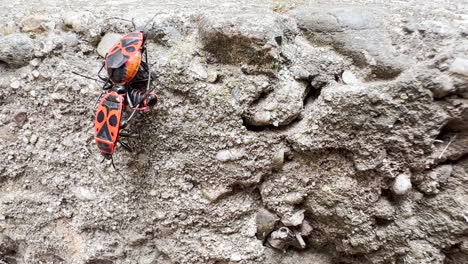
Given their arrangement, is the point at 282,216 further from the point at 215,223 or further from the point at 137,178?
the point at 137,178

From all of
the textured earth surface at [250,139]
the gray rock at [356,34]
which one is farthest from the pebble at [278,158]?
the gray rock at [356,34]

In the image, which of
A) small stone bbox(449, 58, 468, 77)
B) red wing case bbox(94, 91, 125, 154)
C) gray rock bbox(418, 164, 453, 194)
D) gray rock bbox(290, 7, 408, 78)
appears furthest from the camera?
red wing case bbox(94, 91, 125, 154)

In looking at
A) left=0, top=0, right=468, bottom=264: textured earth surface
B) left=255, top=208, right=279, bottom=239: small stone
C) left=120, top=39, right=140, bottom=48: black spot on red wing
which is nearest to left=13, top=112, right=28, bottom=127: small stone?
left=0, top=0, right=468, bottom=264: textured earth surface

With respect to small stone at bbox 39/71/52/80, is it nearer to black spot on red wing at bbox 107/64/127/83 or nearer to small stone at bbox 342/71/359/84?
black spot on red wing at bbox 107/64/127/83

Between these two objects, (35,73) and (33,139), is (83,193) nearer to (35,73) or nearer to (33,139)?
(33,139)

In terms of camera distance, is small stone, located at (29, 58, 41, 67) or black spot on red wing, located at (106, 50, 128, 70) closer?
black spot on red wing, located at (106, 50, 128, 70)

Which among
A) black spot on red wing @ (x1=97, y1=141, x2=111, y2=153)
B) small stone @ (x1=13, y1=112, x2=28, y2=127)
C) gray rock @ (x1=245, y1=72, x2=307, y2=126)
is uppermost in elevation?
gray rock @ (x1=245, y1=72, x2=307, y2=126)
